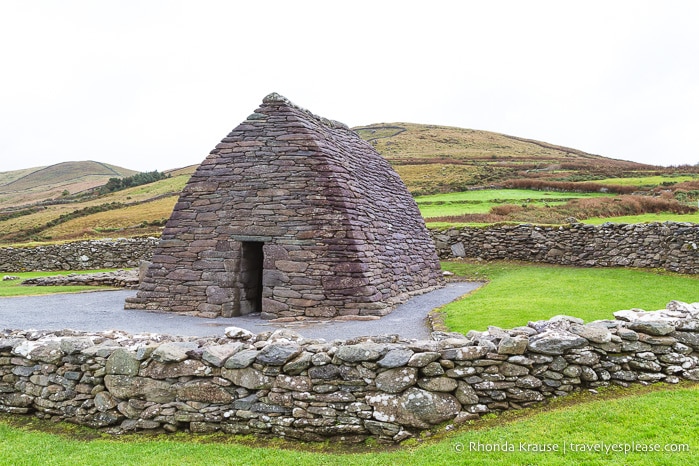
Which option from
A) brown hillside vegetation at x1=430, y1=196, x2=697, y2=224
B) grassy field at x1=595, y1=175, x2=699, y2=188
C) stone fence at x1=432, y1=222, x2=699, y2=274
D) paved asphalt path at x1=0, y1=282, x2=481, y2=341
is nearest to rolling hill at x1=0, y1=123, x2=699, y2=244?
grassy field at x1=595, y1=175, x2=699, y2=188

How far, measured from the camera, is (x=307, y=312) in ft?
42.1

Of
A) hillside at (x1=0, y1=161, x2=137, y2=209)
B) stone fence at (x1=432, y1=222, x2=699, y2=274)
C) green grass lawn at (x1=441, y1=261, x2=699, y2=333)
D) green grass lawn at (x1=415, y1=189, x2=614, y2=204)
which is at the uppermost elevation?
hillside at (x1=0, y1=161, x2=137, y2=209)

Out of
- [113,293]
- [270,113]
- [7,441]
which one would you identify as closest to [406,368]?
[7,441]

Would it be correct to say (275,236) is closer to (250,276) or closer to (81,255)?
(250,276)

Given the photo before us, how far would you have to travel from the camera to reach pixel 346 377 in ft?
19.5

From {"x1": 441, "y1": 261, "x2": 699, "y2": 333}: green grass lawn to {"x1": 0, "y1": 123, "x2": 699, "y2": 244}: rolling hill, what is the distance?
30545mm

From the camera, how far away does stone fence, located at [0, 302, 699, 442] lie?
5.87 metres

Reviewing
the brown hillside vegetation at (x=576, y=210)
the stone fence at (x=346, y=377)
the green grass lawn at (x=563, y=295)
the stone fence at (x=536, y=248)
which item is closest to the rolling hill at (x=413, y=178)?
the stone fence at (x=536, y=248)

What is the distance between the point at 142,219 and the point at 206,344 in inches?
1764

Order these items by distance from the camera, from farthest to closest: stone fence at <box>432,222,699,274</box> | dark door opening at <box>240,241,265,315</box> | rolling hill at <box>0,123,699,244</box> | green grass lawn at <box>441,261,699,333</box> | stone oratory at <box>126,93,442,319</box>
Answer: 1. rolling hill at <box>0,123,699,244</box>
2. stone fence at <box>432,222,699,274</box>
3. dark door opening at <box>240,241,265,315</box>
4. stone oratory at <box>126,93,442,319</box>
5. green grass lawn at <box>441,261,699,333</box>

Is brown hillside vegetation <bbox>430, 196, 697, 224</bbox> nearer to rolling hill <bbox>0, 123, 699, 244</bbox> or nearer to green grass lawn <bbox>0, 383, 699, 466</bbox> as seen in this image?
rolling hill <bbox>0, 123, 699, 244</bbox>

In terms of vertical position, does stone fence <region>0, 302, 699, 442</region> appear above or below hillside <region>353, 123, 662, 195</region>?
below

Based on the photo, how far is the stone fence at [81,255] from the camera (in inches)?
1106

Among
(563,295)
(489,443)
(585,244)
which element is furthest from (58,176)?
(489,443)
